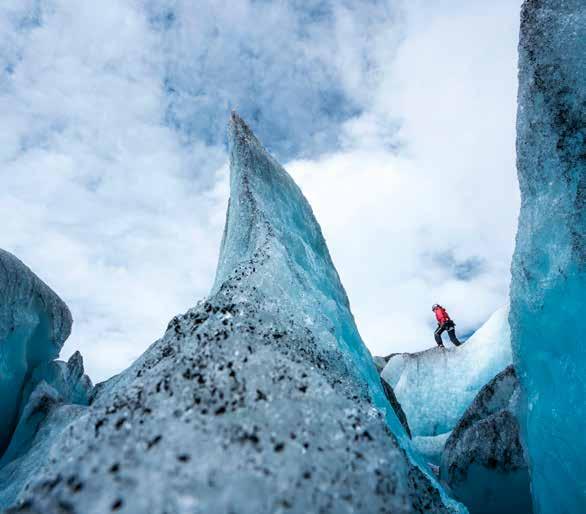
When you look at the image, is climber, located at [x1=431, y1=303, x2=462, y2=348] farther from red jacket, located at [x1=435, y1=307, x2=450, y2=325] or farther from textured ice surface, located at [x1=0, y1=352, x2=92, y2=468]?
textured ice surface, located at [x1=0, y1=352, x2=92, y2=468]

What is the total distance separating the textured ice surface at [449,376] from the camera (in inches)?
469

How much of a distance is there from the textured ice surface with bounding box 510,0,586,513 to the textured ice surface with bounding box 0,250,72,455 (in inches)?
326

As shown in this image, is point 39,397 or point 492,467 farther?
point 39,397

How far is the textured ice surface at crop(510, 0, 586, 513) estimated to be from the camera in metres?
4.07

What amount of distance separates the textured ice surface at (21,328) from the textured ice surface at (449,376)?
9.94 meters

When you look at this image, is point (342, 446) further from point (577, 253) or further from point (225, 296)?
point (577, 253)

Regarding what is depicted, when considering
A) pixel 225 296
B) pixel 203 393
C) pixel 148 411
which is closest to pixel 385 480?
pixel 203 393

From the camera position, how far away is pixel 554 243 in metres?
4.28

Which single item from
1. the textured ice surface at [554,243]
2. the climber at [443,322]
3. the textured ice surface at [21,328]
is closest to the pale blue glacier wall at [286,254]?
the textured ice surface at [554,243]

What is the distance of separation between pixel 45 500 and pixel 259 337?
110cm

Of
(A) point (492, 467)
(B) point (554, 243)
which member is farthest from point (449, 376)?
(B) point (554, 243)

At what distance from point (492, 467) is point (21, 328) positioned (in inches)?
336

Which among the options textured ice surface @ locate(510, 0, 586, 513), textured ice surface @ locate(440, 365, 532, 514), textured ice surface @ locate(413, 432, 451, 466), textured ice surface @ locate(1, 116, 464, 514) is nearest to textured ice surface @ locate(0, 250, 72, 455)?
textured ice surface @ locate(1, 116, 464, 514)

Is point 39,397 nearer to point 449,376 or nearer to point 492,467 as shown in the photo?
point 492,467
